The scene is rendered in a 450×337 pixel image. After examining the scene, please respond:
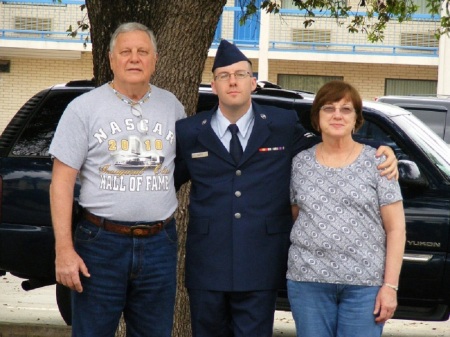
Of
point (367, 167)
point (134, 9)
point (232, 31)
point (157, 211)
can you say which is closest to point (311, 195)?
point (367, 167)

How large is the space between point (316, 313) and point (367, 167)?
69 centimetres

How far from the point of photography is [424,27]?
29.8m

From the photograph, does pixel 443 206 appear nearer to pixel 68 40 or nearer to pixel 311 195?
→ pixel 311 195

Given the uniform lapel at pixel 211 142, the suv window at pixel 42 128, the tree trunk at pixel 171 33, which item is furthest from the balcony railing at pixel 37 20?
the uniform lapel at pixel 211 142

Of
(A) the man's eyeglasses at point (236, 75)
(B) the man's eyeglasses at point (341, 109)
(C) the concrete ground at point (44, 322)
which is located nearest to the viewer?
(B) the man's eyeglasses at point (341, 109)

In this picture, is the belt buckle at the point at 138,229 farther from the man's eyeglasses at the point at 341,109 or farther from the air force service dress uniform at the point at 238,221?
the man's eyeglasses at the point at 341,109

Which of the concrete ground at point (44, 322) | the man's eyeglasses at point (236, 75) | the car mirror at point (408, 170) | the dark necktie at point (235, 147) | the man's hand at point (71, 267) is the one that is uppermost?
the man's eyeglasses at point (236, 75)

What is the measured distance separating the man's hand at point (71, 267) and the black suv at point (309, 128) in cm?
285

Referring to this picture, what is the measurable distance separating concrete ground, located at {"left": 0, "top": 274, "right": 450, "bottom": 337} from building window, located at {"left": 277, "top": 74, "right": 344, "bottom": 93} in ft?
68.8

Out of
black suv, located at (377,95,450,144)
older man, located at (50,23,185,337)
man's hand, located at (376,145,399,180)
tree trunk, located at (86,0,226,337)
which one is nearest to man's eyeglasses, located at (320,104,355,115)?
man's hand, located at (376,145,399,180)

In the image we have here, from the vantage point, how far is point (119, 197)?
15.1 ft

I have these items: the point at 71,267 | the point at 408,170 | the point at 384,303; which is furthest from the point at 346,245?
the point at 408,170

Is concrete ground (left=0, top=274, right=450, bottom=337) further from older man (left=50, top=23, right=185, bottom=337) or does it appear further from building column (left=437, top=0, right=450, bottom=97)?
building column (left=437, top=0, right=450, bottom=97)

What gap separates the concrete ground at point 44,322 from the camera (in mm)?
7895
